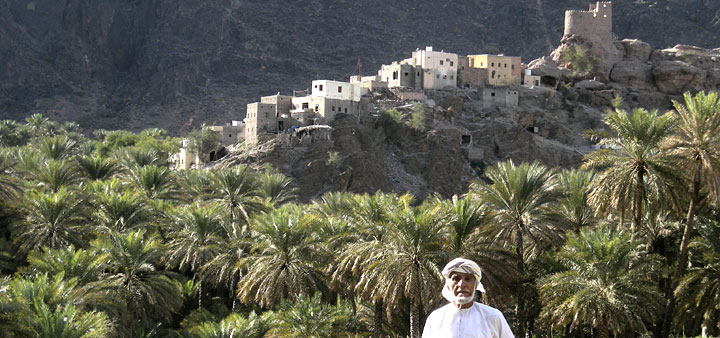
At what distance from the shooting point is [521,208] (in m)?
25.6

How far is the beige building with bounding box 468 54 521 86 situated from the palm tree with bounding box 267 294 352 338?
206 feet

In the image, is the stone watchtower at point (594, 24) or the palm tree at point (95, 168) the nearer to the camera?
the palm tree at point (95, 168)

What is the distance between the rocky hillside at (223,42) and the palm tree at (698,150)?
10651 centimetres

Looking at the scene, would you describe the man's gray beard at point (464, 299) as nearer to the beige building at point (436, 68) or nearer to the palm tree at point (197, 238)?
the palm tree at point (197, 238)

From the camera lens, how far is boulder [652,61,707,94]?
3509 inches

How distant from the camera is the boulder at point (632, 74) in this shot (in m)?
89.5

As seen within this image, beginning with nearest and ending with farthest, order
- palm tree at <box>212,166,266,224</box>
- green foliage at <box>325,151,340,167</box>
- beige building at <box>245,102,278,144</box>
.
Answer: palm tree at <box>212,166,266,224</box> → green foliage at <box>325,151,340,167</box> → beige building at <box>245,102,278,144</box>

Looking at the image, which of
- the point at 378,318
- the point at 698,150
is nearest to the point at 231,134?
the point at 378,318

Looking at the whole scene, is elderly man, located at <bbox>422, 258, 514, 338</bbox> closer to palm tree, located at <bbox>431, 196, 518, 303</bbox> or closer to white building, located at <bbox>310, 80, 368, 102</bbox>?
palm tree, located at <bbox>431, 196, 518, 303</bbox>

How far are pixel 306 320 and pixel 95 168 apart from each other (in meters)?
23.7

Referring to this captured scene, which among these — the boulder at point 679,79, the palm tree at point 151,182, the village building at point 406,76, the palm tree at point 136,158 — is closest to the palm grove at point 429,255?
the palm tree at point 151,182

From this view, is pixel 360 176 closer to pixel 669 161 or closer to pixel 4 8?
pixel 669 161

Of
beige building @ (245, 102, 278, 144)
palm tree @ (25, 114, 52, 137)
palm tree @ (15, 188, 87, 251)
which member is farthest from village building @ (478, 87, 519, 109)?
palm tree @ (15, 188, 87, 251)

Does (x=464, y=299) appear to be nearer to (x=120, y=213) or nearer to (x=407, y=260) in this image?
(x=407, y=260)
